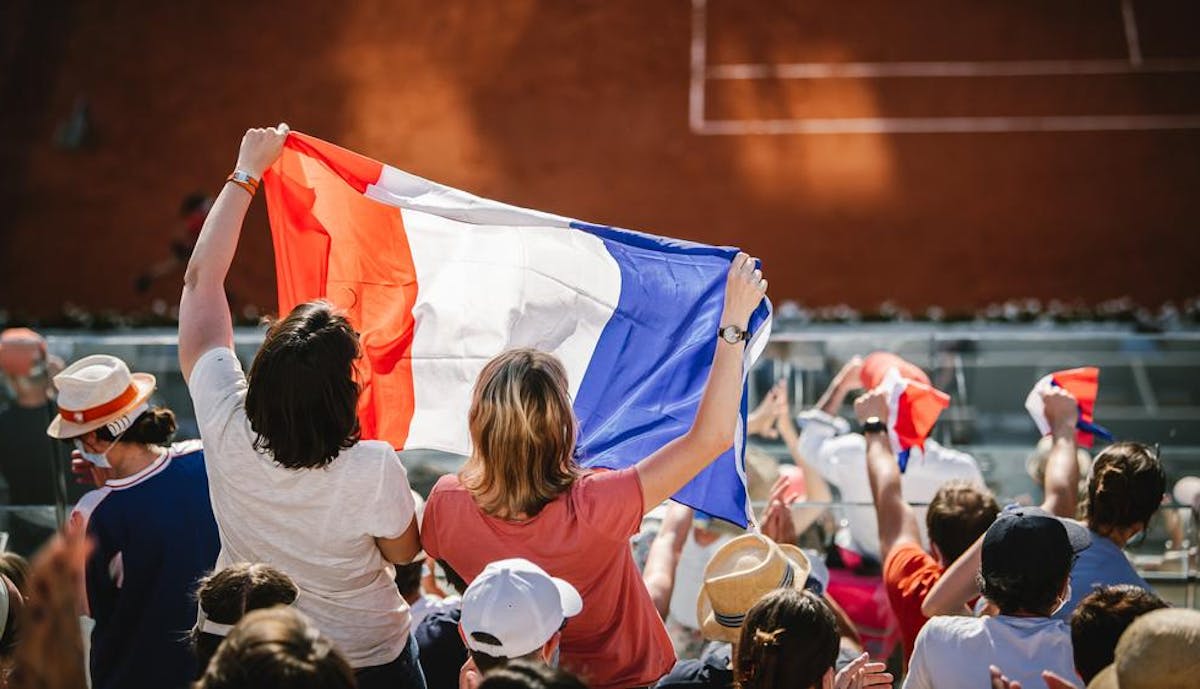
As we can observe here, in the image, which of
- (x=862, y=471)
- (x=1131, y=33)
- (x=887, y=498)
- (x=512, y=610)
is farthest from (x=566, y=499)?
(x=1131, y=33)

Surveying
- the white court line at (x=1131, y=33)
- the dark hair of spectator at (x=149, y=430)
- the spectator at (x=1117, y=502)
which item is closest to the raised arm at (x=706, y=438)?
the spectator at (x=1117, y=502)

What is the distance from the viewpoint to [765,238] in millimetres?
15773

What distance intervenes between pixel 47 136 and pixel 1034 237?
38.7ft

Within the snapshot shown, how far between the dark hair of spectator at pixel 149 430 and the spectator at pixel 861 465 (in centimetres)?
273

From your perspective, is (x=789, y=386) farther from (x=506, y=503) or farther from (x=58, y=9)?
(x=58, y=9)

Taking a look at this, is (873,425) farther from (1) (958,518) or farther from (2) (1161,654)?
(2) (1161,654)

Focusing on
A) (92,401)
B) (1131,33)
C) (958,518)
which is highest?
(1131,33)

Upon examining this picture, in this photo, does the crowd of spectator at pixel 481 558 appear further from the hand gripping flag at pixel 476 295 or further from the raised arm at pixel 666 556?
the hand gripping flag at pixel 476 295

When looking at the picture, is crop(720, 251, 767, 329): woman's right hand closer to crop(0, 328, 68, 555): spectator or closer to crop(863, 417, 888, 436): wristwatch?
crop(863, 417, 888, 436): wristwatch

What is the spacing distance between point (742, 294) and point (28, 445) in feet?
15.2

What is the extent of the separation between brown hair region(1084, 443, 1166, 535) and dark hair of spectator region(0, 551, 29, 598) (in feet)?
10.5

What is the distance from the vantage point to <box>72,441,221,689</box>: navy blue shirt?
395 cm

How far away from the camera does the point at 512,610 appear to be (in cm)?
317

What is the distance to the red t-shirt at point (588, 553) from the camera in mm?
3453
